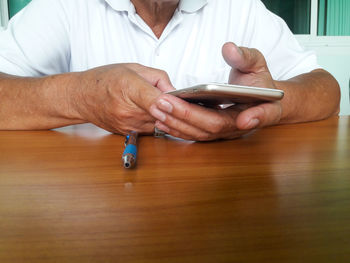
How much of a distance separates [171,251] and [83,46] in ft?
3.11

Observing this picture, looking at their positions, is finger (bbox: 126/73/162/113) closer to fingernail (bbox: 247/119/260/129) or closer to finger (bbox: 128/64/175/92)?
finger (bbox: 128/64/175/92)

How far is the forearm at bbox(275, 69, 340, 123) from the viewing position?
74 centimetres

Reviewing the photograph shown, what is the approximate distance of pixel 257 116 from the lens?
0.50 meters

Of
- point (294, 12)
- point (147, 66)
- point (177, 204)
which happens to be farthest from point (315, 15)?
point (177, 204)

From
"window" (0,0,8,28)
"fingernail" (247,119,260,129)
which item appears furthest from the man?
"window" (0,0,8,28)

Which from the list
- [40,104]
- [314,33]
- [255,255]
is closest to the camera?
[255,255]

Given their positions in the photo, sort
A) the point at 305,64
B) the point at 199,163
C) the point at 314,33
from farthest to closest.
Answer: the point at 314,33, the point at 305,64, the point at 199,163

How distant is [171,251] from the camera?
20cm

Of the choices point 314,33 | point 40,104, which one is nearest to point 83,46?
point 40,104

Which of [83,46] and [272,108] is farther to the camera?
[83,46]

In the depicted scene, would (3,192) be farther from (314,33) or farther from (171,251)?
(314,33)

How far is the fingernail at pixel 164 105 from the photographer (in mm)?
483

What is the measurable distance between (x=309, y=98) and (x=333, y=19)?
91.1 inches

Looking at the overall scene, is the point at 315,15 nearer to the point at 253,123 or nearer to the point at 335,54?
the point at 335,54
